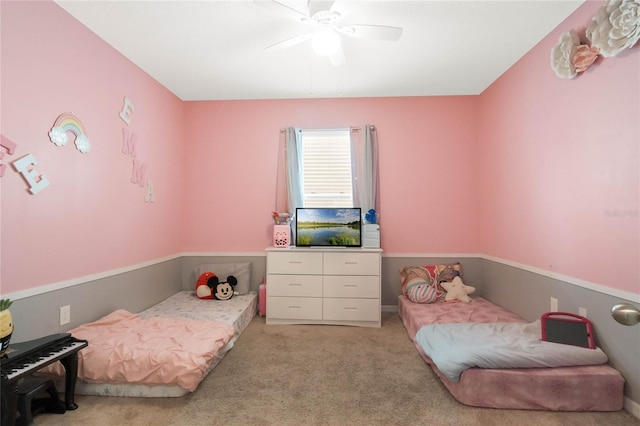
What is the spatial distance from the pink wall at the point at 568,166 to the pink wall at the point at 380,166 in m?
0.40

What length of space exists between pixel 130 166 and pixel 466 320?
332 cm

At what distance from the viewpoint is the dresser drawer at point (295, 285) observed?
340 centimetres

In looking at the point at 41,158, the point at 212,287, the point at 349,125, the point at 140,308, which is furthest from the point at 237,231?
the point at 41,158

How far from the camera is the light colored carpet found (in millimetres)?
1812

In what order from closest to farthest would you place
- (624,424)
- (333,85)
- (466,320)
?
(624,424)
(466,320)
(333,85)

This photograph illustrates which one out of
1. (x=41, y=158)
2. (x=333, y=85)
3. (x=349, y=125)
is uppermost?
(x=333, y=85)

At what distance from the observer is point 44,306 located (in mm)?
2117

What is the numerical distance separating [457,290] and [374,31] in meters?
2.62

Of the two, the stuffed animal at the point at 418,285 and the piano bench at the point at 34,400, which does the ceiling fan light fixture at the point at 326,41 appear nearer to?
the stuffed animal at the point at 418,285

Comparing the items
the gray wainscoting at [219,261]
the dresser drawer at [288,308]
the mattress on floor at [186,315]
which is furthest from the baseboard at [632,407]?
the gray wainscoting at [219,261]

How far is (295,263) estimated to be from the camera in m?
3.42

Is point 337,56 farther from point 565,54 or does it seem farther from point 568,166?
point 568,166

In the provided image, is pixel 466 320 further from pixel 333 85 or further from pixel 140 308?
pixel 140 308

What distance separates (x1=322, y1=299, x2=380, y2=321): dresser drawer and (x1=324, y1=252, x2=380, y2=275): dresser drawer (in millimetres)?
294
